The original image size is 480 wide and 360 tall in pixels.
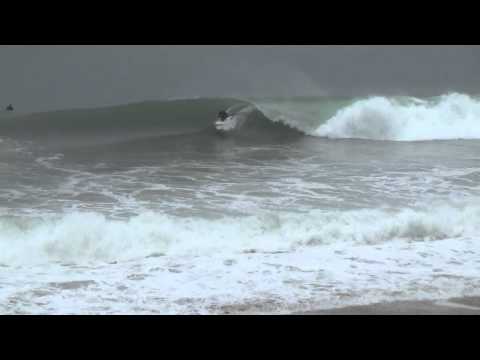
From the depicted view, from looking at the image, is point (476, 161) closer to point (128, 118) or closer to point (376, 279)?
point (376, 279)

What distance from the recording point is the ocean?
5.65 meters

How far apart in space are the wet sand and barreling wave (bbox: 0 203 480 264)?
200cm

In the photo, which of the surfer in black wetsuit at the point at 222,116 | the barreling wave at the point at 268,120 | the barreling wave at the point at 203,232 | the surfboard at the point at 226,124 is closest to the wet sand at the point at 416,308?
the barreling wave at the point at 203,232

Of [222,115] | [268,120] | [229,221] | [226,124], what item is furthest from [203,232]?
[222,115]

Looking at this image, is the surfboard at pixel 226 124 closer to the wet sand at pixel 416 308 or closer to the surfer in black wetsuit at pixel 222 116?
the surfer in black wetsuit at pixel 222 116

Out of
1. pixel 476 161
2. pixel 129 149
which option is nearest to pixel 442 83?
pixel 476 161

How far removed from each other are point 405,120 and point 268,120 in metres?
4.65

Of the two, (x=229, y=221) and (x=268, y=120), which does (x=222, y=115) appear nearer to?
(x=268, y=120)

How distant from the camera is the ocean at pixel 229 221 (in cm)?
565

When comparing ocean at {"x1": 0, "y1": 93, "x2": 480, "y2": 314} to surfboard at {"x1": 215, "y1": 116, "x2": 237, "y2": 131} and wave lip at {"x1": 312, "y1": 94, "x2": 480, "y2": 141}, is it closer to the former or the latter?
surfboard at {"x1": 215, "y1": 116, "x2": 237, "y2": 131}

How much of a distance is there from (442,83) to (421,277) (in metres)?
23.2

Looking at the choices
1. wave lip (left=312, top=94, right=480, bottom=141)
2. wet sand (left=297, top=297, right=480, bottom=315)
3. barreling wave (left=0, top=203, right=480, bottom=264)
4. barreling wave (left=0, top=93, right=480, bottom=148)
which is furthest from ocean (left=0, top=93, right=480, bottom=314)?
wave lip (left=312, top=94, right=480, bottom=141)

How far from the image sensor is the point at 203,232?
7594 millimetres

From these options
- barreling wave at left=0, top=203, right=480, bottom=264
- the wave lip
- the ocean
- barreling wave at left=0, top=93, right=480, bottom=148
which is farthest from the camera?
the wave lip
